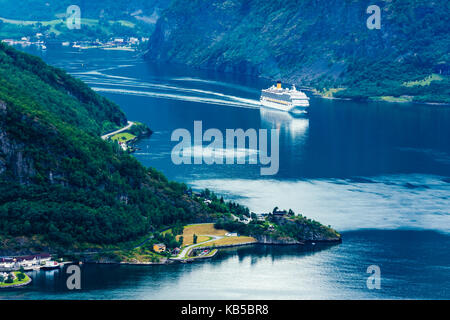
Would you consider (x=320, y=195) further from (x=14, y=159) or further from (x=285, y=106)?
(x=285, y=106)

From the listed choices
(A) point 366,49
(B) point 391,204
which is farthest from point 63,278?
(A) point 366,49

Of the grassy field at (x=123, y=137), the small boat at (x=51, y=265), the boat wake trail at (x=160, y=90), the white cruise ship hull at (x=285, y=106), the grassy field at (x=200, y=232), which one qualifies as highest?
the boat wake trail at (x=160, y=90)

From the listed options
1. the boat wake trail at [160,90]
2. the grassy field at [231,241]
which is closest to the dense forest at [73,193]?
the grassy field at [231,241]

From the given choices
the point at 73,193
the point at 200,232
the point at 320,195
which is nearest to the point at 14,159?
the point at 73,193

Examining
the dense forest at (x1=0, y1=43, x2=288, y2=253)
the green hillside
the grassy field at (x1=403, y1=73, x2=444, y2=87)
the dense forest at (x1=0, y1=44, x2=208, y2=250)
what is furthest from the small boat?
the grassy field at (x1=403, y1=73, x2=444, y2=87)

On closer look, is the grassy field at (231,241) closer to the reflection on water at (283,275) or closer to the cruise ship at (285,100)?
the reflection on water at (283,275)

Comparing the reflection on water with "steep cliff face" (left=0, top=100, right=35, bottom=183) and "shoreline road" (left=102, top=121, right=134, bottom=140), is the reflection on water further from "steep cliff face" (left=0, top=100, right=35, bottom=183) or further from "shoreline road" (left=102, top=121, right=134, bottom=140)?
"shoreline road" (left=102, top=121, right=134, bottom=140)
